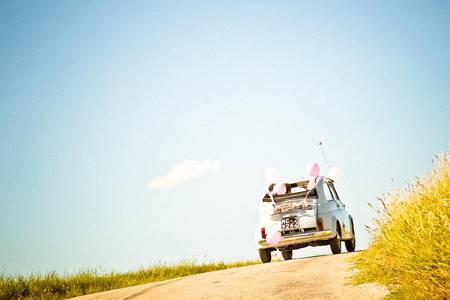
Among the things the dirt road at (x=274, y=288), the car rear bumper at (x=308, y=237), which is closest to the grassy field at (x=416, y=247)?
the dirt road at (x=274, y=288)

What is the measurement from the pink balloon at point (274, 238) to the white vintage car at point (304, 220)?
3cm

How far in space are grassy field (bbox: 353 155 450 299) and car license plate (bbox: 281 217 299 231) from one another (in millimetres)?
5500

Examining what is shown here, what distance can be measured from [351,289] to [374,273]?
31cm

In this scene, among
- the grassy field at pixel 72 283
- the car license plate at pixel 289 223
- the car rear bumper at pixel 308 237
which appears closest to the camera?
the grassy field at pixel 72 283

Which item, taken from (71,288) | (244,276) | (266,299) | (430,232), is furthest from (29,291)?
(430,232)

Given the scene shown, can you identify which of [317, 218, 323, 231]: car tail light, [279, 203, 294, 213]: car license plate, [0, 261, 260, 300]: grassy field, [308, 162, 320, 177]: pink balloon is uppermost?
[308, 162, 320, 177]: pink balloon

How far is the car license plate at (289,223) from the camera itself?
11094mm

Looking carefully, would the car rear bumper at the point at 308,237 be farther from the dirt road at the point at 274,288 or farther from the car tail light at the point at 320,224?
the dirt road at the point at 274,288

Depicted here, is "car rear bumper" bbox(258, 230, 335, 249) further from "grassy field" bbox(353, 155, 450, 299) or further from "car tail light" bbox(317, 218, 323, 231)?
"grassy field" bbox(353, 155, 450, 299)

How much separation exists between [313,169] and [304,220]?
4.22ft

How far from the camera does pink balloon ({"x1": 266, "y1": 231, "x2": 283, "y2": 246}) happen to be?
11.2 meters

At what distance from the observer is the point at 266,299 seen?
16.8 feet

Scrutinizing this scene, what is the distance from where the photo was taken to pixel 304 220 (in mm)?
11047

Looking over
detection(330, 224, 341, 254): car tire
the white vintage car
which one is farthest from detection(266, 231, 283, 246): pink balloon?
detection(330, 224, 341, 254): car tire
